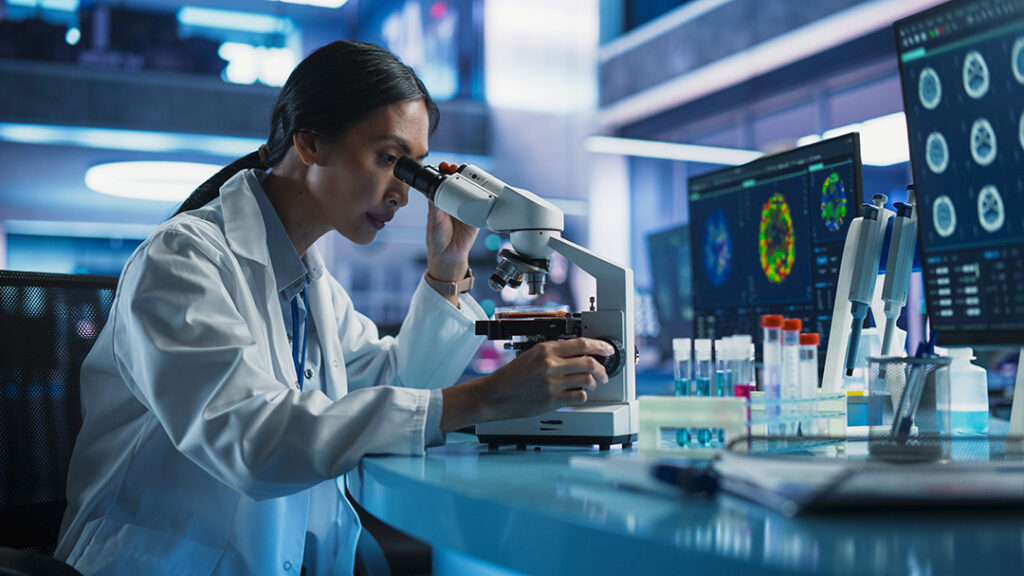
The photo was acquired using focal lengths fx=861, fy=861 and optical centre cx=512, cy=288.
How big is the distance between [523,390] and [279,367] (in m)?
0.48

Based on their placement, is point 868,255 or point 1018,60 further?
point 868,255

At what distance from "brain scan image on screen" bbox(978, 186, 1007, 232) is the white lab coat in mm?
731

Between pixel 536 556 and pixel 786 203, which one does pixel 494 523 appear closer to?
pixel 536 556

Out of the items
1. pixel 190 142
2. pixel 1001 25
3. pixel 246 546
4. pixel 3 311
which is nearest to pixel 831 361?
pixel 1001 25

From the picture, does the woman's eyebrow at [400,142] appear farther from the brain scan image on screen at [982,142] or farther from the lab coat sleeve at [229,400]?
the brain scan image on screen at [982,142]

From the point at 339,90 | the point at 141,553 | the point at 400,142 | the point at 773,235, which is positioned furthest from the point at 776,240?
the point at 141,553

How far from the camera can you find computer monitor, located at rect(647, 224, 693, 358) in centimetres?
323

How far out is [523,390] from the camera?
3.82 feet

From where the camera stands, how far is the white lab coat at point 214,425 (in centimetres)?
108

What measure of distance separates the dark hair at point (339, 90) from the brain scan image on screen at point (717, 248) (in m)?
0.67

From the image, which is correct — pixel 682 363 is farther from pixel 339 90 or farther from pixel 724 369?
pixel 339 90

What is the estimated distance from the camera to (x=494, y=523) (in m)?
0.76

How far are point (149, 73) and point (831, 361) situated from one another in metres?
6.41

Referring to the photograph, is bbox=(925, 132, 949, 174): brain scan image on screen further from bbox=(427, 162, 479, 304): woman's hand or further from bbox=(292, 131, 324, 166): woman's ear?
bbox=(292, 131, 324, 166): woman's ear
